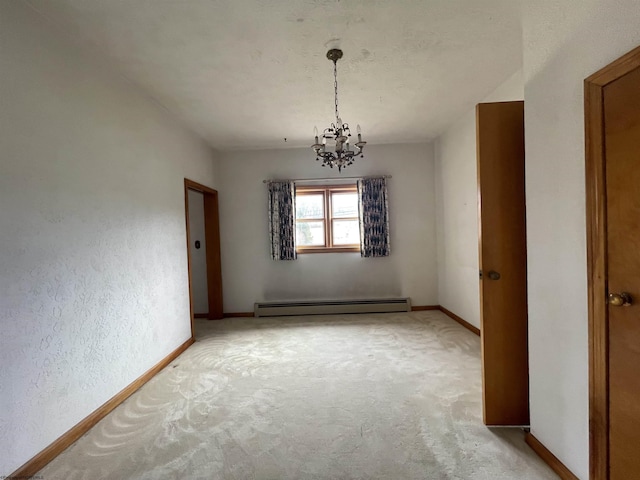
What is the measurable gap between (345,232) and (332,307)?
4.07 feet

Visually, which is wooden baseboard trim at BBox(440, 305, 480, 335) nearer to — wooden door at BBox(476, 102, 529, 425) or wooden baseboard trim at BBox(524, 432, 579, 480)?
wooden door at BBox(476, 102, 529, 425)

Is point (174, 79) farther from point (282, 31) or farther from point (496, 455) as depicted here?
point (496, 455)

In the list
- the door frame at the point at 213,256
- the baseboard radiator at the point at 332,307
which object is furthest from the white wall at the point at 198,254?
the baseboard radiator at the point at 332,307

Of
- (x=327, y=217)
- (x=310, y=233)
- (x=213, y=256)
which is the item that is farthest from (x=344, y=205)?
(x=213, y=256)

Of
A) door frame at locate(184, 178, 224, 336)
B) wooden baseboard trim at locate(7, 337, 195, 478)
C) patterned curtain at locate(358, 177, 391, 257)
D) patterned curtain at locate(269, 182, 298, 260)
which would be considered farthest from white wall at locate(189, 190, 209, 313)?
patterned curtain at locate(358, 177, 391, 257)

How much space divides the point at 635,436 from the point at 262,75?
305 centimetres

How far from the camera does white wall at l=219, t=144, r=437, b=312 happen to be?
4523 mm

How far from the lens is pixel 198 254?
15.6 feet

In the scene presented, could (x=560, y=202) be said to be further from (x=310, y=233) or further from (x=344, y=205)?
A: (x=310, y=233)

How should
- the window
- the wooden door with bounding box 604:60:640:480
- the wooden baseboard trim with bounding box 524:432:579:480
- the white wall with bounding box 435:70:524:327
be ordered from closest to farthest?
1. the wooden door with bounding box 604:60:640:480
2. the wooden baseboard trim with bounding box 524:432:579:480
3. the white wall with bounding box 435:70:524:327
4. the window

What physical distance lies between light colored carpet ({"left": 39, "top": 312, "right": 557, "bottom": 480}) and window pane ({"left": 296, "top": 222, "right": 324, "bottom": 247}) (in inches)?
75.9

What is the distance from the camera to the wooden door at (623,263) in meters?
1.03

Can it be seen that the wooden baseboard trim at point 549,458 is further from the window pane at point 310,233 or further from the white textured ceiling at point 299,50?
the window pane at point 310,233

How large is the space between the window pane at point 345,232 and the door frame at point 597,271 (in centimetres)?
354
